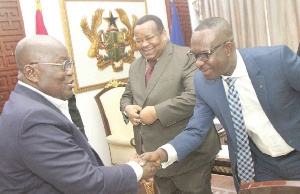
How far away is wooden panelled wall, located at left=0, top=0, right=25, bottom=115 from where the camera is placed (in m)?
3.34

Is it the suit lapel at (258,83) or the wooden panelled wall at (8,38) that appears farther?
the wooden panelled wall at (8,38)

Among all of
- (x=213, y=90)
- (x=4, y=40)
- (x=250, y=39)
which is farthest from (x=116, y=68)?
(x=213, y=90)

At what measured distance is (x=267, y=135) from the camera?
166cm

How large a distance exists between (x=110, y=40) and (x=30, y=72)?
3046 mm

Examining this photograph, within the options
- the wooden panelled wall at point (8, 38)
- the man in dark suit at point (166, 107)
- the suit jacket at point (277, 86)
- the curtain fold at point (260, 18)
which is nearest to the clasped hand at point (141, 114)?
the man in dark suit at point (166, 107)

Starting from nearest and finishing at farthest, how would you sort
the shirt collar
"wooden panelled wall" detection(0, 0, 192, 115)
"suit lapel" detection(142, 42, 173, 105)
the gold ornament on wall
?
the shirt collar, "suit lapel" detection(142, 42, 173, 105), "wooden panelled wall" detection(0, 0, 192, 115), the gold ornament on wall

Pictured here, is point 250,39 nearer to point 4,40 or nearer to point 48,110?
point 4,40

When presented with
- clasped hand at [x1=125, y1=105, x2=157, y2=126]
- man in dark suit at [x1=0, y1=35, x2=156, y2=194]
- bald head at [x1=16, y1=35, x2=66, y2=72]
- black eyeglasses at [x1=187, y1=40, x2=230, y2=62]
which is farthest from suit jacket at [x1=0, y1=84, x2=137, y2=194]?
clasped hand at [x1=125, y1=105, x2=157, y2=126]

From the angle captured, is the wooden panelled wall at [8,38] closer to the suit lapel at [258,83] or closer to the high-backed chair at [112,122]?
the high-backed chair at [112,122]

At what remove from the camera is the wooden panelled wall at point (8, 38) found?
11.0 ft

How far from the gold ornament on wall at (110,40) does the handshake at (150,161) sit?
2549 mm

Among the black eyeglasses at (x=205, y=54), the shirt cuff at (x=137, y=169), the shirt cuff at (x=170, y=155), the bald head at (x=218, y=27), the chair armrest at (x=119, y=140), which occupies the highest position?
the bald head at (x=218, y=27)

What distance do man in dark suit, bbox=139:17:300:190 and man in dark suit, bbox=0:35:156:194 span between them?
18.2 inches

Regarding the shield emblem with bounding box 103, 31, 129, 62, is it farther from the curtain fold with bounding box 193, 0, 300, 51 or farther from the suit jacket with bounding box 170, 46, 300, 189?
the suit jacket with bounding box 170, 46, 300, 189
